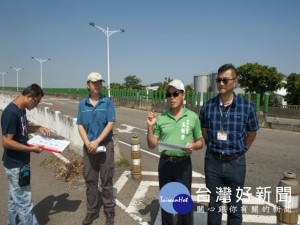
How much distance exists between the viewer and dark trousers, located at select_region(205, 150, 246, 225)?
3162mm

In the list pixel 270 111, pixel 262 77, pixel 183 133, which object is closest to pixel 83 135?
pixel 183 133

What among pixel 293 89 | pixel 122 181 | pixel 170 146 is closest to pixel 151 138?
pixel 170 146

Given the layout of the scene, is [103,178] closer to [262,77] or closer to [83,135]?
[83,135]

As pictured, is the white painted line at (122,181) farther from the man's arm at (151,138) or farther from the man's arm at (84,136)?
the man's arm at (151,138)

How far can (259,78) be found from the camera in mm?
44125

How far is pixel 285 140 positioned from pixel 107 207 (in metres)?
9.54

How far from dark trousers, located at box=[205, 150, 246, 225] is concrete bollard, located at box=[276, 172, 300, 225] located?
48 cm

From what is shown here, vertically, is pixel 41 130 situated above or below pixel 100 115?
below

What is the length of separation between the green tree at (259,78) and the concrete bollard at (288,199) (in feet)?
145

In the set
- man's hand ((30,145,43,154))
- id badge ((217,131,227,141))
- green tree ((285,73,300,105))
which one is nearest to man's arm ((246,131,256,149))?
id badge ((217,131,227,141))

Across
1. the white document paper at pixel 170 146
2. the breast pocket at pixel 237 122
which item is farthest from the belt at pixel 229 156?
the white document paper at pixel 170 146

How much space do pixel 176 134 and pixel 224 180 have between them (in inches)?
34.3

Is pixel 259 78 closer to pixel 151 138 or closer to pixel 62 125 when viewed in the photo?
pixel 62 125

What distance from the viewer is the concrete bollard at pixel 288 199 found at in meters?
3.09
